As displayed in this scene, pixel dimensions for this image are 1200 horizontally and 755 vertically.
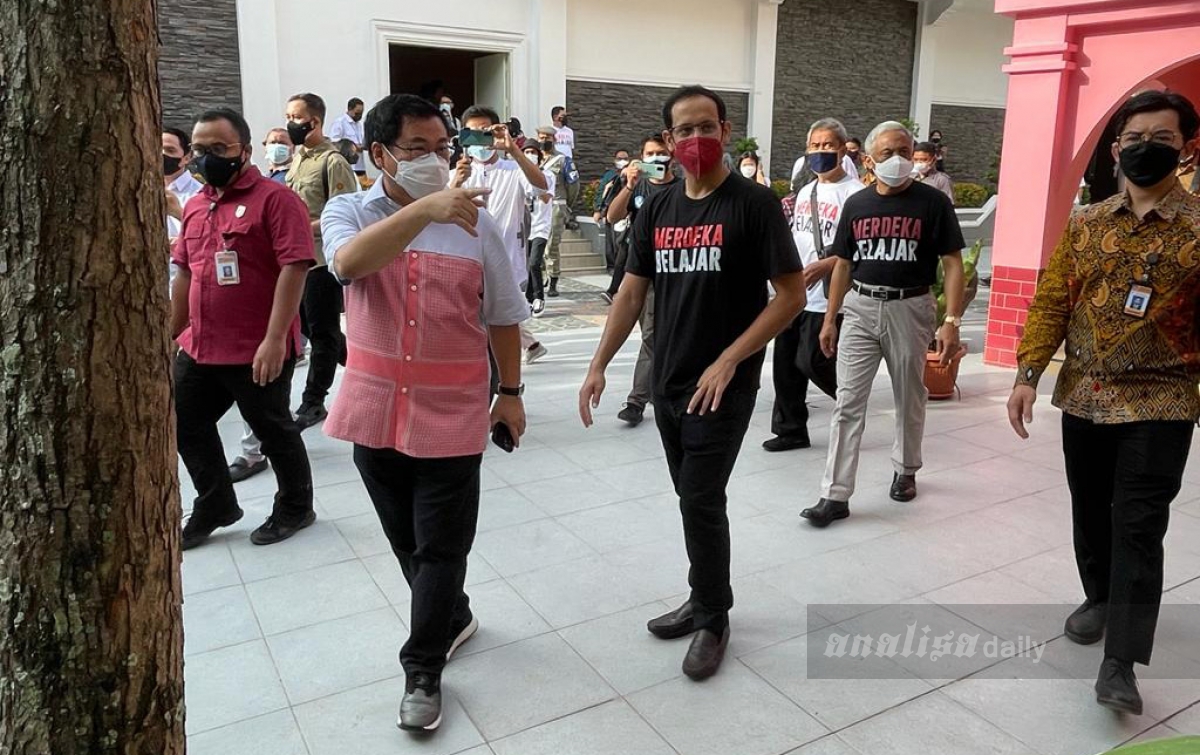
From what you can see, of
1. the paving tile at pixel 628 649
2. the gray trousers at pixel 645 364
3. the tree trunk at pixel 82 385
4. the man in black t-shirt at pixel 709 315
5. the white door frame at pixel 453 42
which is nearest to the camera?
the tree trunk at pixel 82 385

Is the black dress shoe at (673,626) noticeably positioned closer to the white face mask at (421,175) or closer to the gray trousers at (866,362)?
the gray trousers at (866,362)

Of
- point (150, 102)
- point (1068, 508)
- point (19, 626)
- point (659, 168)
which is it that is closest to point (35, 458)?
point (19, 626)

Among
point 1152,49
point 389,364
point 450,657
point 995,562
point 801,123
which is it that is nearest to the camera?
point 389,364

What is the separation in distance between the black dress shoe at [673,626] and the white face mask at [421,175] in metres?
1.55

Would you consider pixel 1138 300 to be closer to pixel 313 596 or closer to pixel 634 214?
pixel 313 596

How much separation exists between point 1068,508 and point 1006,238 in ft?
10.9

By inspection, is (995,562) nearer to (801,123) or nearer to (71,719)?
(71,719)

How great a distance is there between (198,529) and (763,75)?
1517 cm

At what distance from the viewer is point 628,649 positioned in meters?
3.04

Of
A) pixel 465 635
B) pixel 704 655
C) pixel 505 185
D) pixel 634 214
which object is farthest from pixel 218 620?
pixel 505 185

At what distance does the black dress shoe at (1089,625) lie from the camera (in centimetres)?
306

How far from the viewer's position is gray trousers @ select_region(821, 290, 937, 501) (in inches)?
162

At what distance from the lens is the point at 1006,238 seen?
704 centimetres

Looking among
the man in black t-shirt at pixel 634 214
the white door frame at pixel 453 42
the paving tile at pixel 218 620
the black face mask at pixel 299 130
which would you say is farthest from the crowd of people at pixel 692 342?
the white door frame at pixel 453 42
